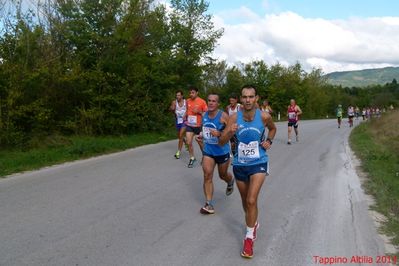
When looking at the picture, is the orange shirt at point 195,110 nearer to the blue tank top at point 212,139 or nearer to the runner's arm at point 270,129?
the blue tank top at point 212,139

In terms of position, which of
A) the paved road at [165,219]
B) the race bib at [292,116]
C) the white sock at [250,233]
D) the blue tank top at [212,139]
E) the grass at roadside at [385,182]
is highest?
the blue tank top at [212,139]

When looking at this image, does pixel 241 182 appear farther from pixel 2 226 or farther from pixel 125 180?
pixel 125 180

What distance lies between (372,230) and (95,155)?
9.01 meters

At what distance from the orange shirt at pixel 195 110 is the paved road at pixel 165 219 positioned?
3.68 feet

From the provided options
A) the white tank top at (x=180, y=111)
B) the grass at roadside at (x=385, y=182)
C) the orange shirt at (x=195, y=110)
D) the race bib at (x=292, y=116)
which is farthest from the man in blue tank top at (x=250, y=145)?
the race bib at (x=292, y=116)

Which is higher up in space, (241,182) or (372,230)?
(241,182)

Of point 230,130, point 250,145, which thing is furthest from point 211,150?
point 250,145

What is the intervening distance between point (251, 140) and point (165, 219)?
6.58 feet

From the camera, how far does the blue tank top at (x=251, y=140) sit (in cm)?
527

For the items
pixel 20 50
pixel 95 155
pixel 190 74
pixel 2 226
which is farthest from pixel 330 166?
pixel 190 74

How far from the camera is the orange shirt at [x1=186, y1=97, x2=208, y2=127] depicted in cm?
1070

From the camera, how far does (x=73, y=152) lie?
12992mm

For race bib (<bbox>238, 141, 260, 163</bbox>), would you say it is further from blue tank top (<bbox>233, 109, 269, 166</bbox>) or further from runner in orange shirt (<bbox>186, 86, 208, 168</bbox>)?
runner in orange shirt (<bbox>186, 86, 208, 168</bbox>)

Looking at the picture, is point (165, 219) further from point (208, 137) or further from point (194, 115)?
point (194, 115)
